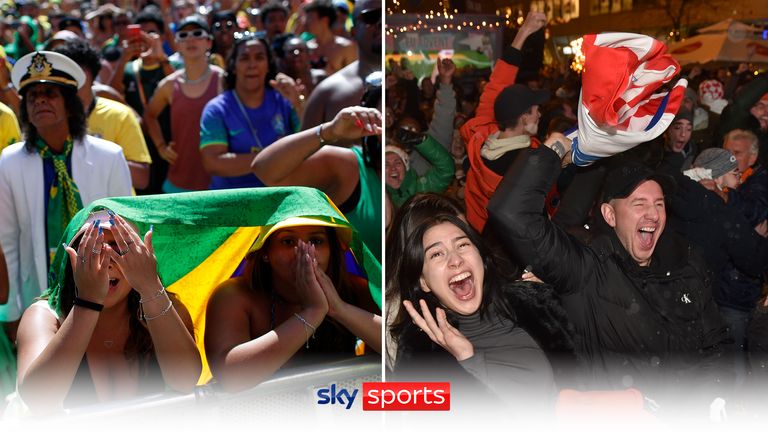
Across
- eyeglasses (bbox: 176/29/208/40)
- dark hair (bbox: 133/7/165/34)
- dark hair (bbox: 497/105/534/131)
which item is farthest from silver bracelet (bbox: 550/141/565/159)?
dark hair (bbox: 133/7/165/34)

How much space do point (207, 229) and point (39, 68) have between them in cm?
134

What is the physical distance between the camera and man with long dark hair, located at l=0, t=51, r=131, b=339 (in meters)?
4.03

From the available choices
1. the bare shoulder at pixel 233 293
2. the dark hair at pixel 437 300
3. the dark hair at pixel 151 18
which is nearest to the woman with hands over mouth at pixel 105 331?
the bare shoulder at pixel 233 293

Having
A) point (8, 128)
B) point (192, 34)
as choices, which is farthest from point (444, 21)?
point (192, 34)

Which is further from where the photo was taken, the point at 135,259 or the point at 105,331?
the point at 105,331

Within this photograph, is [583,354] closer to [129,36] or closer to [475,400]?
[475,400]

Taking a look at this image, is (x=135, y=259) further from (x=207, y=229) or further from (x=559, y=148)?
(x=559, y=148)

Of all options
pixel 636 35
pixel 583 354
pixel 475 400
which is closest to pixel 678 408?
pixel 583 354

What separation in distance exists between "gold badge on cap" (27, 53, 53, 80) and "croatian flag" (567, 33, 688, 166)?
2.20 meters

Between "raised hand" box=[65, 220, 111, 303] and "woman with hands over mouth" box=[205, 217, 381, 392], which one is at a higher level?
"raised hand" box=[65, 220, 111, 303]

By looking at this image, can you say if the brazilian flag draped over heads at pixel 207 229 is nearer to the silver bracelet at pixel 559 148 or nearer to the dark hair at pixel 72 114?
the silver bracelet at pixel 559 148

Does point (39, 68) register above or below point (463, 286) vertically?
above

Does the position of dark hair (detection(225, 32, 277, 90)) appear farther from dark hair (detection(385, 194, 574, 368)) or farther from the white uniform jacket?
dark hair (detection(385, 194, 574, 368))

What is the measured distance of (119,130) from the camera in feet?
16.7
